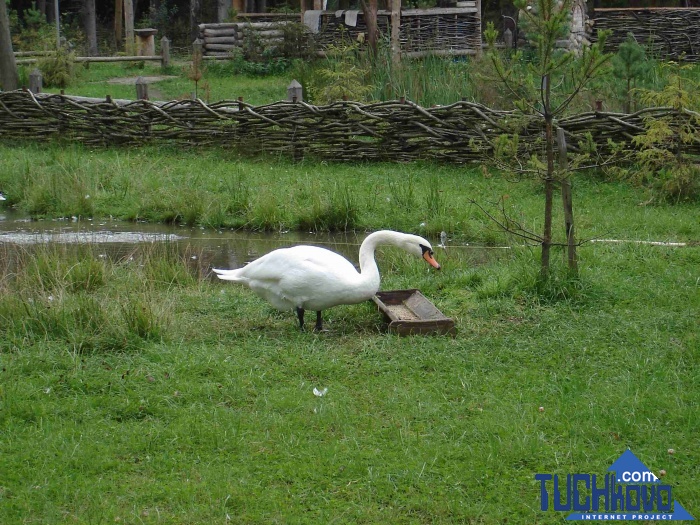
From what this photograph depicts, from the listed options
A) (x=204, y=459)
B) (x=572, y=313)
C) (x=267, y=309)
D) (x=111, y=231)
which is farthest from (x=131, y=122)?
(x=204, y=459)

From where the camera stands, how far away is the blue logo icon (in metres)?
4.05

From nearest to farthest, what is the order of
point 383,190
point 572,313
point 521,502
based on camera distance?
1. point 521,502
2. point 572,313
3. point 383,190

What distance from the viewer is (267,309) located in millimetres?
7344

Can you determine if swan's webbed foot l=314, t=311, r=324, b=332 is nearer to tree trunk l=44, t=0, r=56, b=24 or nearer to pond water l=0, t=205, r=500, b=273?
pond water l=0, t=205, r=500, b=273

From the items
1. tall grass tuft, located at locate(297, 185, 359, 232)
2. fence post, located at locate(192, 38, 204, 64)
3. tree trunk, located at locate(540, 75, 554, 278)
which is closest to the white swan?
tree trunk, located at locate(540, 75, 554, 278)

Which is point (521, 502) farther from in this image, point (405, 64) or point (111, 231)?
point (405, 64)

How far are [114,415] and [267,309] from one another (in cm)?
236

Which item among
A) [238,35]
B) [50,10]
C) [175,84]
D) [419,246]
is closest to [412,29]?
[238,35]

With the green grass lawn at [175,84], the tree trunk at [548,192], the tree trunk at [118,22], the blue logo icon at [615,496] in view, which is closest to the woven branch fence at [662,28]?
the green grass lawn at [175,84]

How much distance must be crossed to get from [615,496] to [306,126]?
431 inches

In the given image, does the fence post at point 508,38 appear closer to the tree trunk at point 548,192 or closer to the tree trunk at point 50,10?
the tree trunk at point 548,192

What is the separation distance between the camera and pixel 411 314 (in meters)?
7.09

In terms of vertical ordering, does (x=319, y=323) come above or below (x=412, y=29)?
below

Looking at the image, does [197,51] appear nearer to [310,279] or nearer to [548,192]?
[548,192]
